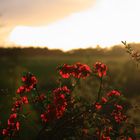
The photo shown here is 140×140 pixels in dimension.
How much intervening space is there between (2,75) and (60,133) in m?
13.1

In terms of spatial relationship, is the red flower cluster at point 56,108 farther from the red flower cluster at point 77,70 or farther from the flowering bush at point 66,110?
the red flower cluster at point 77,70

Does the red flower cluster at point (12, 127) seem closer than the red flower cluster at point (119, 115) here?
Yes

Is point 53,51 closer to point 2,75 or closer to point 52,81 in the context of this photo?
point 52,81

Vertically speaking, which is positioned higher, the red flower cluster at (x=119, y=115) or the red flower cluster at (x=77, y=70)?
the red flower cluster at (x=77, y=70)

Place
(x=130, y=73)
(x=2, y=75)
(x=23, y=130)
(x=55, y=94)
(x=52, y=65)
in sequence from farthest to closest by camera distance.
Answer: (x=52, y=65), (x=130, y=73), (x=2, y=75), (x=23, y=130), (x=55, y=94)

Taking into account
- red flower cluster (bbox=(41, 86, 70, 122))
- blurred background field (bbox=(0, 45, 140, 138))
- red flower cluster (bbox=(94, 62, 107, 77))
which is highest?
red flower cluster (bbox=(94, 62, 107, 77))

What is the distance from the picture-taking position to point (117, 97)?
7238 millimetres

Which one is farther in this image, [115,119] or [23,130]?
[23,130]

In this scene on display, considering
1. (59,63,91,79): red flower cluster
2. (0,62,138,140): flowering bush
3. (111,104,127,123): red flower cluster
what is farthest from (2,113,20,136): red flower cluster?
(111,104,127,123): red flower cluster

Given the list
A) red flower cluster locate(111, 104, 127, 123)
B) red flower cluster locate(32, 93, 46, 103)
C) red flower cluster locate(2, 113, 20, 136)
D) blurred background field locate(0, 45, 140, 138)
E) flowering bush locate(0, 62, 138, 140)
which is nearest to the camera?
flowering bush locate(0, 62, 138, 140)

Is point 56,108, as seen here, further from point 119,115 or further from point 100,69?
point 119,115

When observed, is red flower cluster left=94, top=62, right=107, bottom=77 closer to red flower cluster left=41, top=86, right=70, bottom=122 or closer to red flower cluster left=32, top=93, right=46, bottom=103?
red flower cluster left=41, top=86, right=70, bottom=122

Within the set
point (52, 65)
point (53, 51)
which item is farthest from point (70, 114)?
point (53, 51)

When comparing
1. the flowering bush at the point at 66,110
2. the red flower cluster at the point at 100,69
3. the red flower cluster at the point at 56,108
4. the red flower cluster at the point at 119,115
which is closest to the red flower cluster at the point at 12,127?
the flowering bush at the point at 66,110
